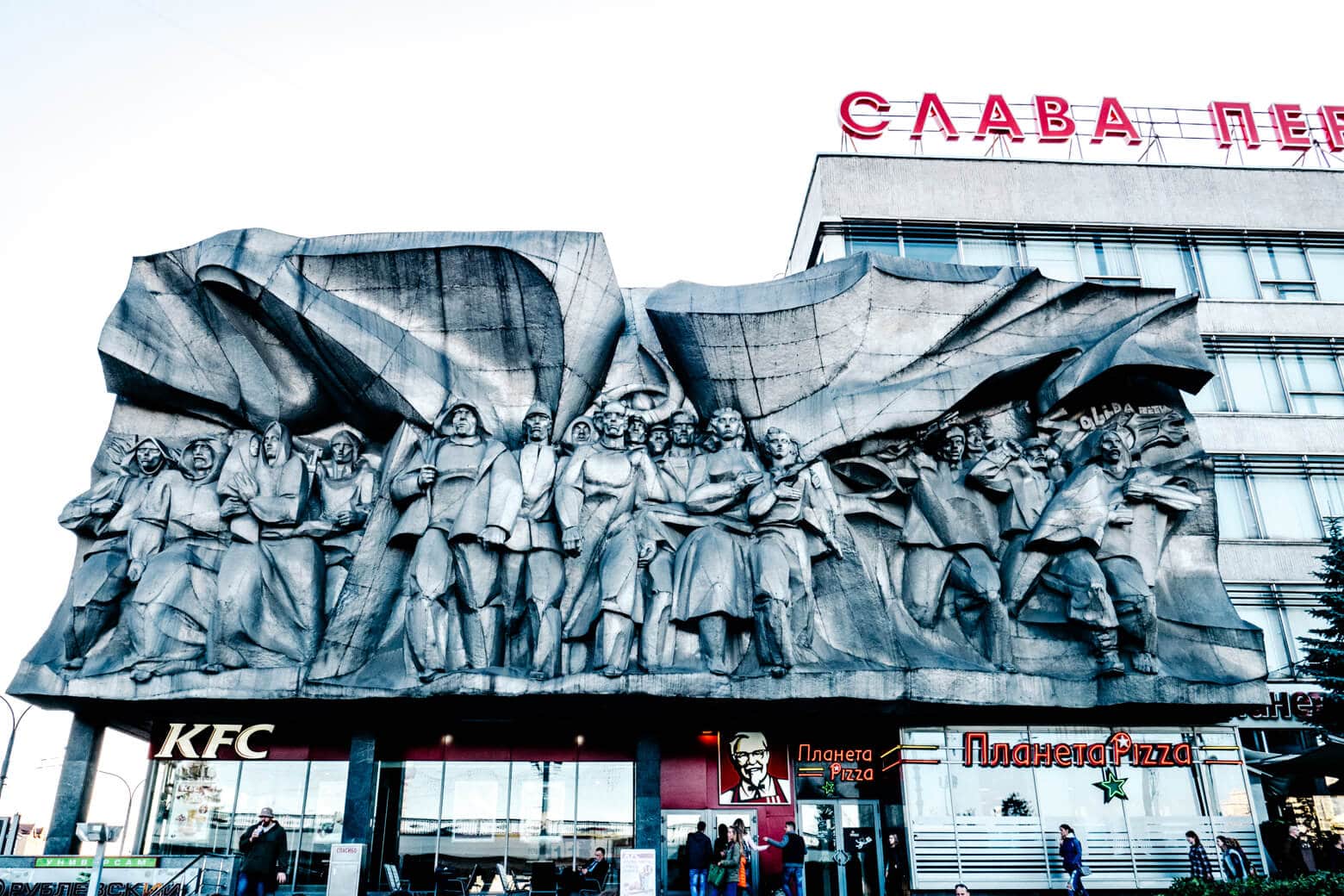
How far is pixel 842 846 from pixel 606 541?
19.5 feet

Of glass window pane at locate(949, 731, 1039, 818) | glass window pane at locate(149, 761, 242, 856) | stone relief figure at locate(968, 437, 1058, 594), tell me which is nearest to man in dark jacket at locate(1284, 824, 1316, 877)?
glass window pane at locate(949, 731, 1039, 818)

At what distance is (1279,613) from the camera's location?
2167 centimetres

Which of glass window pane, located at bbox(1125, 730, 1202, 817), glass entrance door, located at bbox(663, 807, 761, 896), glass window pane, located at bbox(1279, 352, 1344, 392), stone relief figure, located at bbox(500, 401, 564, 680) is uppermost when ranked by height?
glass window pane, located at bbox(1279, 352, 1344, 392)

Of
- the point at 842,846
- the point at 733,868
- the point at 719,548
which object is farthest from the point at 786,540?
the point at 842,846

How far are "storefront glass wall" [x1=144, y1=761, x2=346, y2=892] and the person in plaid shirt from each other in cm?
1225

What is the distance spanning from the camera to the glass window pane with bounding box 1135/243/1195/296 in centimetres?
2472

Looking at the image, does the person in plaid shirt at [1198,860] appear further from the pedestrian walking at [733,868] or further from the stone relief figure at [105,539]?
the stone relief figure at [105,539]

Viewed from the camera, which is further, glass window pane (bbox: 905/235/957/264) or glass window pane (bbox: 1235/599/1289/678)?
glass window pane (bbox: 905/235/957/264)

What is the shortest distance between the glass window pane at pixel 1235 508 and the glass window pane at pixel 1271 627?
4.74 feet

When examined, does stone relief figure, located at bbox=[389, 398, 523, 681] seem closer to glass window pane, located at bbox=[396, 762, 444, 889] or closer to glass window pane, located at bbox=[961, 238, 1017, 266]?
glass window pane, located at bbox=[396, 762, 444, 889]

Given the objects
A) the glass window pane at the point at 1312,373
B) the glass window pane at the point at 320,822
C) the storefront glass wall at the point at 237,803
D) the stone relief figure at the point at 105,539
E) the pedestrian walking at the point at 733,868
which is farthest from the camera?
the glass window pane at the point at 1312,373

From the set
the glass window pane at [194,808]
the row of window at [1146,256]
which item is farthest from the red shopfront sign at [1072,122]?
the glass window pane at [194,808]

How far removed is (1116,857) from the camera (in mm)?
15859

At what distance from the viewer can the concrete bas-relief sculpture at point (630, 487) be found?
15523 millimetres
